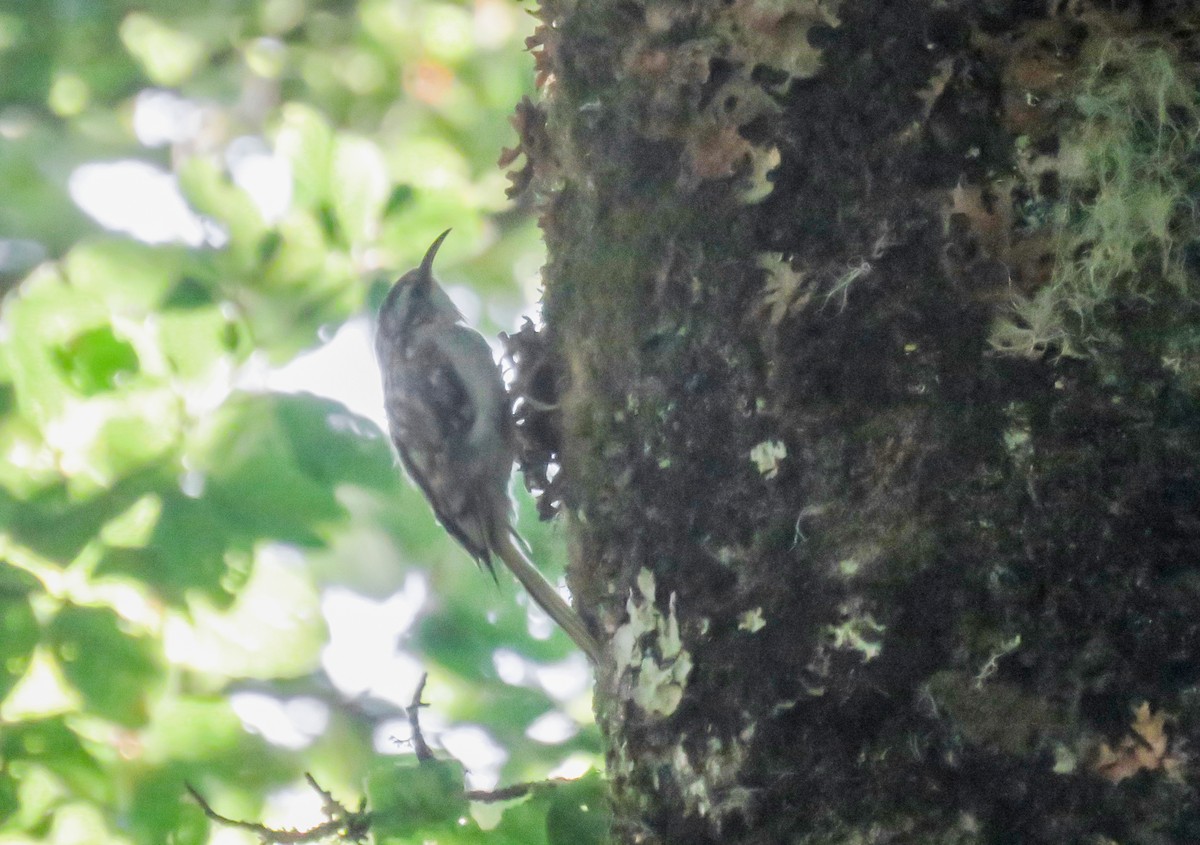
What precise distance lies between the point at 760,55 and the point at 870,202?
282 millimetres

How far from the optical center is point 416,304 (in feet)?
12.0

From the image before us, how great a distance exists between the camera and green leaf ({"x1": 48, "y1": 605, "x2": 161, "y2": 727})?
7.04 ft

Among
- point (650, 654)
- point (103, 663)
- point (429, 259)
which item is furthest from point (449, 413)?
point (650, 654)

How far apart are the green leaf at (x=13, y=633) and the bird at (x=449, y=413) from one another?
4.10 ft

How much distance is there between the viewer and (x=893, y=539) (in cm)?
125

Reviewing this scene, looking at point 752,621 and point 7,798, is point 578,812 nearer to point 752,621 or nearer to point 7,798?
point 752,621

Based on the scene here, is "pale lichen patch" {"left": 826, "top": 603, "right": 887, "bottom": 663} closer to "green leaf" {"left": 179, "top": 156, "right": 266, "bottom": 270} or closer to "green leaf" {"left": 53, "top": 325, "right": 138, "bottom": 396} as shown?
"green leaf" {"left": 53, "top": 325, "right": 138, "bottom": 396}

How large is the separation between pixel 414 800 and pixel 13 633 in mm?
870

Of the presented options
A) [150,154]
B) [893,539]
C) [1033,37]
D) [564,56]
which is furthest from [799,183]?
[150,154]

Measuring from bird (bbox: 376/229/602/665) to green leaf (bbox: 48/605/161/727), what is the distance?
1.10m

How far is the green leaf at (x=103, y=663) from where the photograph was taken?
84.5 inches

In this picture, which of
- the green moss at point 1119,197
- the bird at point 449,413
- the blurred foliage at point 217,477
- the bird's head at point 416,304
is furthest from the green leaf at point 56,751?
the green moss at point 1119,197

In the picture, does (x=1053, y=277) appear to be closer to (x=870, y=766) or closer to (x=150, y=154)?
(x=870, y=766)

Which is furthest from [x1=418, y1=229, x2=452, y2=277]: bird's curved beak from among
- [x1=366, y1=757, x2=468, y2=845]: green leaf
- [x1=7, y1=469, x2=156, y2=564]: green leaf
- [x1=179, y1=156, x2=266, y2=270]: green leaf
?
[x1=366, y1=757, x2=468, y2=845]: green leaf
